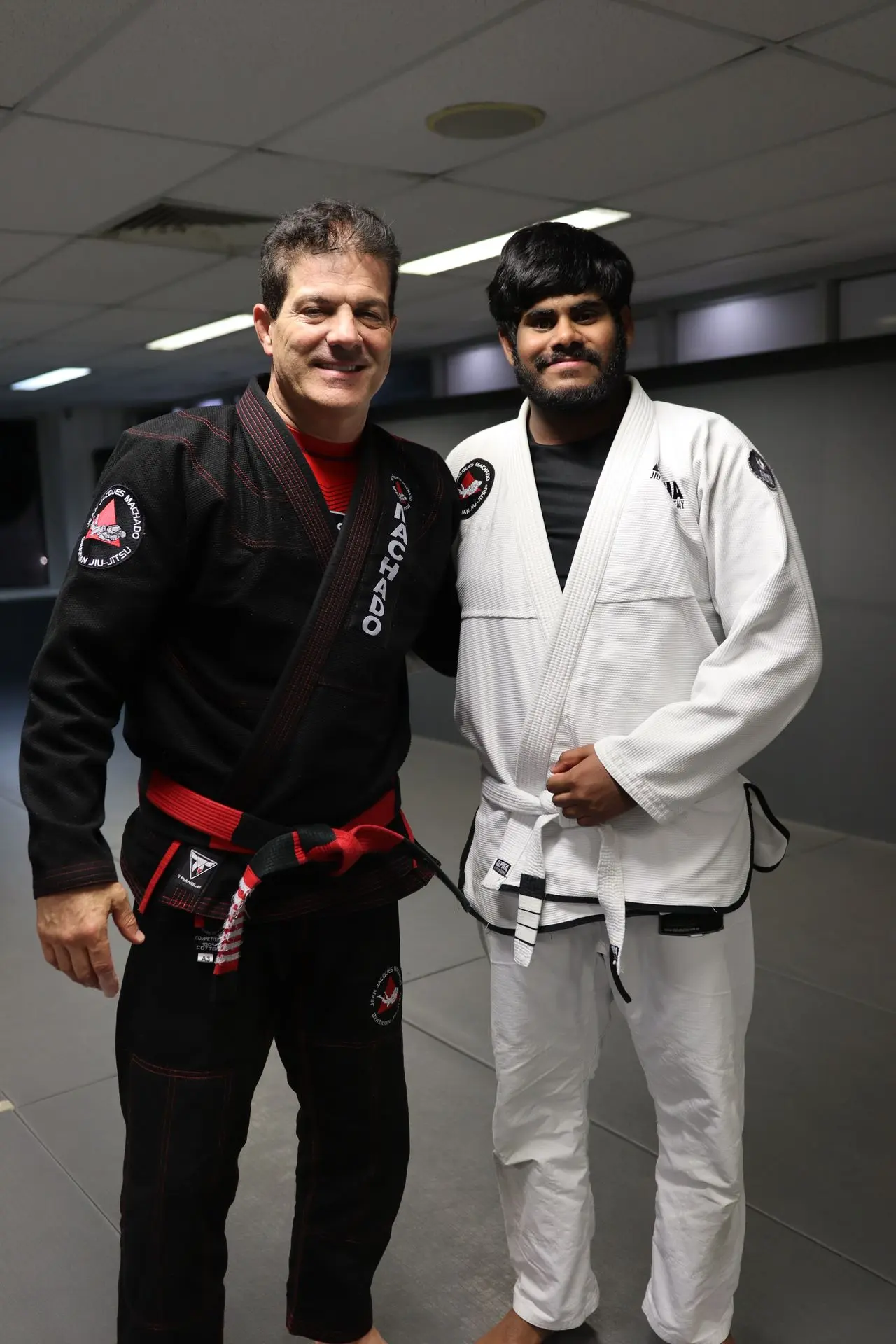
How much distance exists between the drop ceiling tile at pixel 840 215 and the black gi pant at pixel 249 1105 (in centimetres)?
297

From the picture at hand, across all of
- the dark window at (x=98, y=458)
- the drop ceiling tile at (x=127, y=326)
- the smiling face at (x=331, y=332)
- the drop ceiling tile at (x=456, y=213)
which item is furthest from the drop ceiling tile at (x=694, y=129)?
the dark window at (x=98, y=458)

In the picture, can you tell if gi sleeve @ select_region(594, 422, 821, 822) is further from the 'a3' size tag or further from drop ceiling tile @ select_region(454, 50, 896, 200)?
drop ceiling tile @ select_region(454, 50, 896, 200)

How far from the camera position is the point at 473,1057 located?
2.69m

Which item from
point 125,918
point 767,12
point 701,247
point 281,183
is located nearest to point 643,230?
point 701,247

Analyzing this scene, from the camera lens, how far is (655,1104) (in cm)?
164

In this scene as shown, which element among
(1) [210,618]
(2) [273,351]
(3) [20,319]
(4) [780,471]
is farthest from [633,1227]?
(3) [20,319]

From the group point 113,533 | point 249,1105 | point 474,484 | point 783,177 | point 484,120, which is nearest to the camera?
point 113,533

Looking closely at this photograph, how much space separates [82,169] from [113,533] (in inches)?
90.3

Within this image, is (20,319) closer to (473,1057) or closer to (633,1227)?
(473,1057)

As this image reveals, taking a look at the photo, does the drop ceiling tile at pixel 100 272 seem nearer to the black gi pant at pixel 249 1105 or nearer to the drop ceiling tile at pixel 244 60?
the drop ceiling tile at pixel 244 60

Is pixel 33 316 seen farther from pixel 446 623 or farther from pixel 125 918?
pixel 125 918

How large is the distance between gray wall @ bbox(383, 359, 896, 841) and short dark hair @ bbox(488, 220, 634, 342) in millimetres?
2907

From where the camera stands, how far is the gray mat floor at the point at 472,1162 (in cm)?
185

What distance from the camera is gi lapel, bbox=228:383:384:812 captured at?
141 centimetres
